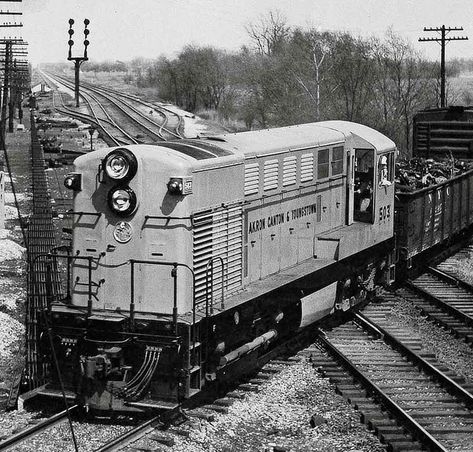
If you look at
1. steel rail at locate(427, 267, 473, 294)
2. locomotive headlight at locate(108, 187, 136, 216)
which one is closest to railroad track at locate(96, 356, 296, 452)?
locomotive headlight at locate(108, 187, 136, 216)

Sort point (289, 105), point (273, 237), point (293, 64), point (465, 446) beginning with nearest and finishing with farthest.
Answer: point (465, 446) < point (273, 237) < point (289, 105) < point (293, 64)

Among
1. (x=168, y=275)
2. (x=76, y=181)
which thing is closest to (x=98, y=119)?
(x=76, y=181)

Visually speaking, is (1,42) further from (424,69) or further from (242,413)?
(242,413)

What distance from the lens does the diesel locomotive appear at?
9945mm

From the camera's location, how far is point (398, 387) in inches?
473

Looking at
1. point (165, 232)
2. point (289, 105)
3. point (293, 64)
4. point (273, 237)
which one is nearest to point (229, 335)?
point (165, 232)

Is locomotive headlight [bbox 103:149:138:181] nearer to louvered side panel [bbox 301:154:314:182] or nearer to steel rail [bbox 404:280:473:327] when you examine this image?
louvered side panel [bbox 301:154:314:182]

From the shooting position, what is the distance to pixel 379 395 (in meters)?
11.3

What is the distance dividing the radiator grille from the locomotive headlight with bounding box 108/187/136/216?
0.77 metres

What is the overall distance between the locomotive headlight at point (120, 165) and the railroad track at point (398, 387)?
12.9 ft

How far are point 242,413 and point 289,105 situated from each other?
3537 cm

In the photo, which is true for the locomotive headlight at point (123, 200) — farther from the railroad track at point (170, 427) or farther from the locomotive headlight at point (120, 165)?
the railroad track at point (170, 427)

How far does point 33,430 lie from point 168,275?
2.23m

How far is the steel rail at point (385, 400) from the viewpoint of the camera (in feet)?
31.8
